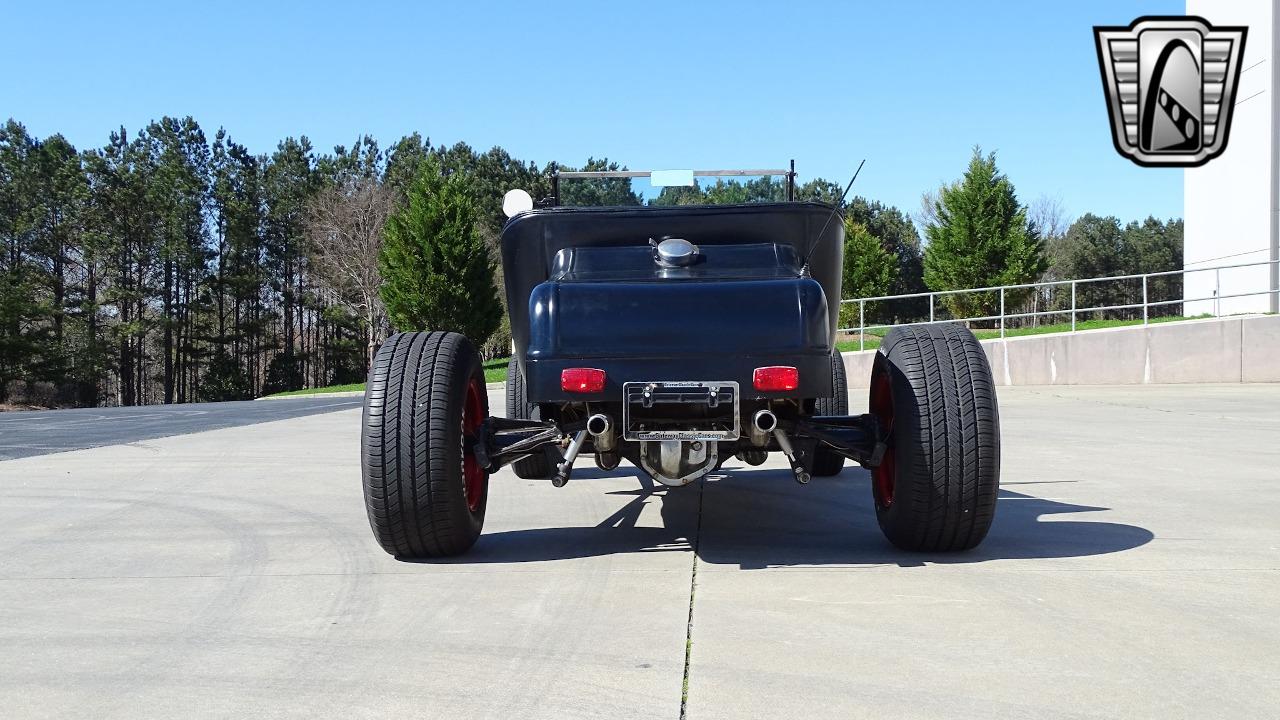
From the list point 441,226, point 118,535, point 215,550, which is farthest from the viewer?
point 441,226

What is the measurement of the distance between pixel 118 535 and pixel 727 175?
3.95 metres

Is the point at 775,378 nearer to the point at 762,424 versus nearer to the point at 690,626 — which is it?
the point at 762,424

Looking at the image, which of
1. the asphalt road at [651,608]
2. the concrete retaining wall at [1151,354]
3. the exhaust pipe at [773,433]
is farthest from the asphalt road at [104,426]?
the concrete retaining wall at [1151,354]

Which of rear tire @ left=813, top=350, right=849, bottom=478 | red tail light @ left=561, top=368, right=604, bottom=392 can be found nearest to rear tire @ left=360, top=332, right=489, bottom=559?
red tail light @ left=561, top=368, right=604, bottom=392

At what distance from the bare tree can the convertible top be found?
4914cm

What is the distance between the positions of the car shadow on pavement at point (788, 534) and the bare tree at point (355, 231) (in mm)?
48487

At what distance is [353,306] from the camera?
57.2m

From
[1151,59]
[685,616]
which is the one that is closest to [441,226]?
[1151,59]

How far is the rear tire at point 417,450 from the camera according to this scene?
15.0 feet

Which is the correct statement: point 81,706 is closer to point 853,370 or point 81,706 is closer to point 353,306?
point 853,370

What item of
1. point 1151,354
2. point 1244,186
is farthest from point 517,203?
point 1244,186

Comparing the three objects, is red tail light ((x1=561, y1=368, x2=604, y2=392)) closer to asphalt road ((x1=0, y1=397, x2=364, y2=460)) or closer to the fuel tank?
the fuel tank

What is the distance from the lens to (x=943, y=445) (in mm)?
4551

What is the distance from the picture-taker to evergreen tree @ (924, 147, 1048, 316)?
124 feet
